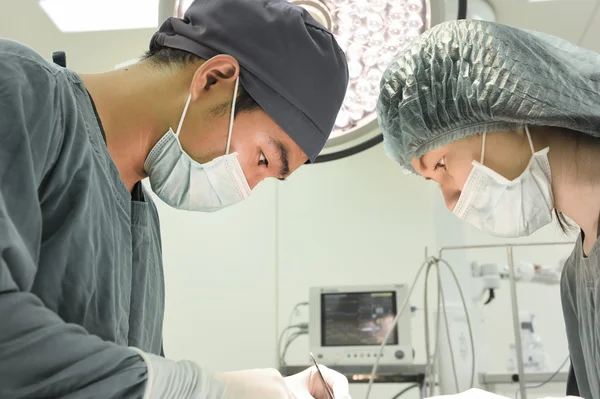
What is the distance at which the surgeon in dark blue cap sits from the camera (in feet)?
2.21

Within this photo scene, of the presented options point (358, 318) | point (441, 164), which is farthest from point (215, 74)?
point (358, 318)

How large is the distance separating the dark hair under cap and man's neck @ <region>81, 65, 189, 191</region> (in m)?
0.10

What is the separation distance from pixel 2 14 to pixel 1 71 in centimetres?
206

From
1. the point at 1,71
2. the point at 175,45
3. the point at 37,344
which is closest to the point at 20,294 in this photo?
the point at 37,344

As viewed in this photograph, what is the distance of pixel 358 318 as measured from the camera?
2291 millimetres

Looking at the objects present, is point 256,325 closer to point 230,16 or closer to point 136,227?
point 136,227

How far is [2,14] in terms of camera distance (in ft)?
8.13

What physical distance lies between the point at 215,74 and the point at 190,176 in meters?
0.20

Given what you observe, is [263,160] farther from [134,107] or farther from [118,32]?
[118,32]

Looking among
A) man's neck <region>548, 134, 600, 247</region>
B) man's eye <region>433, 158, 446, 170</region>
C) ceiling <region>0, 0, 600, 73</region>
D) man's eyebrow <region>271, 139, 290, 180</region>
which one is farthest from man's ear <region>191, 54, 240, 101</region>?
ceiling <region>0, 0, 600, 73</region>

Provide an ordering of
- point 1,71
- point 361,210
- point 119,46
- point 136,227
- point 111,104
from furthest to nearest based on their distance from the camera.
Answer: point 361,210 < point 119,46 < point 136,227 < point 111,104 < point 1,71

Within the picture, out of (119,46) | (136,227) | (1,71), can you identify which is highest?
(119,46)

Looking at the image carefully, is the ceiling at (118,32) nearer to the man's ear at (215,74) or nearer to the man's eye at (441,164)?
the man's eye at (441,164)

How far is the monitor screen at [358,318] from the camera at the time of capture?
227cm
